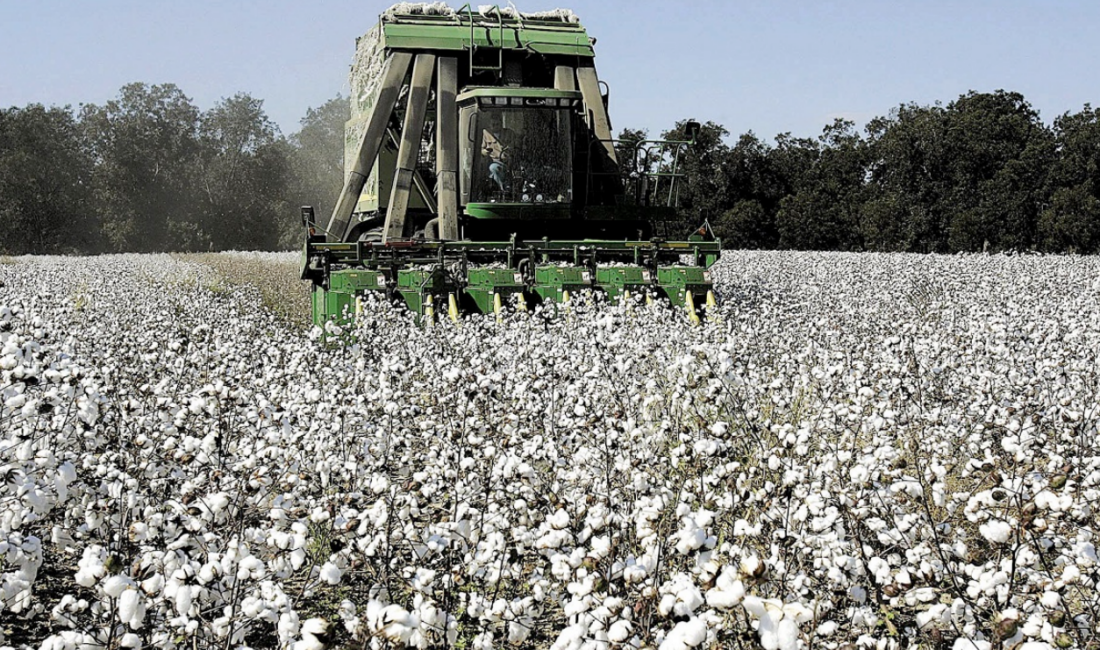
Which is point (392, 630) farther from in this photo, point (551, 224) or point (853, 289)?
point (853, 289)

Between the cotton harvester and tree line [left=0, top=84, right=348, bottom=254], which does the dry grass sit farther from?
tree line [left=0, top=84, right=348, bottom=254]

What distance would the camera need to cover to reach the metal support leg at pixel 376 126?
13.9 meters

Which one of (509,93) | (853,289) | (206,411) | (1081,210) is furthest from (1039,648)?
(1081,210)

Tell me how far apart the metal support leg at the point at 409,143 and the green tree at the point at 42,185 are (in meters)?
59.6

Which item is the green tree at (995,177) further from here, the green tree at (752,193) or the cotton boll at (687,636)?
the cotton boll at (687,636)

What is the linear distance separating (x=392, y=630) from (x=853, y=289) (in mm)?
14023

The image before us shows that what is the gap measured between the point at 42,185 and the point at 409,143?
63.4m

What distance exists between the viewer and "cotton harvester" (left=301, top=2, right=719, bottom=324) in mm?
12289

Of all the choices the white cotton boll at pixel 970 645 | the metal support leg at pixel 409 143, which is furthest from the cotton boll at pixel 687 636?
the metal support leg at pixel 409 143

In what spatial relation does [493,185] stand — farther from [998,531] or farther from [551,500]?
[998,531]

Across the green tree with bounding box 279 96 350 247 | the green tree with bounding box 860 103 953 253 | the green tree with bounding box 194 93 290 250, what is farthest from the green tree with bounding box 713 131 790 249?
the green tree with bounding box 194 93 290 250

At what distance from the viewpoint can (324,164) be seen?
73.2m

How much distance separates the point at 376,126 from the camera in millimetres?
14102

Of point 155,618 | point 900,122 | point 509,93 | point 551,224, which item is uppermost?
point 900,122
